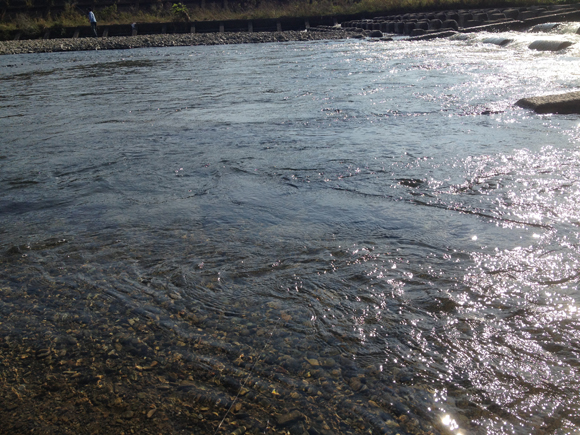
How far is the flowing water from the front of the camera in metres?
1.51

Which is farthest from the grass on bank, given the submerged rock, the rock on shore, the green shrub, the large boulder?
the large boulder

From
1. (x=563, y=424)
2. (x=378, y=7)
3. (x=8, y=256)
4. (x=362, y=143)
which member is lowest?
(x=563, y=424)

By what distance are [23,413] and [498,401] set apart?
4.94 feet

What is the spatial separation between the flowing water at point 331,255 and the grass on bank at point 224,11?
76.5 ft

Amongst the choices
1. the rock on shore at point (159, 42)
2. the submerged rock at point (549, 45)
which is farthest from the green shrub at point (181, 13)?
the submerged rock at point (549, 45)

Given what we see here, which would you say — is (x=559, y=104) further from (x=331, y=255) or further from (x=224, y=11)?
(x=224, y=11)

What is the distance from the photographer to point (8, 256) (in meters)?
2.48

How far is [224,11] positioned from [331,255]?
32.8 meters

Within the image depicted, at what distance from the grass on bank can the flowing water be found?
2331 cm

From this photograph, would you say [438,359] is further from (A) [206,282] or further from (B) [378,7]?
(B) [378,7]

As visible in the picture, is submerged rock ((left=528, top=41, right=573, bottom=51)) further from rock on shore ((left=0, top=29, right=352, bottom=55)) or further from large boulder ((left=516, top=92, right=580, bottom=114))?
rock on shore ((left=0, top=29, right=352, bottom=55))

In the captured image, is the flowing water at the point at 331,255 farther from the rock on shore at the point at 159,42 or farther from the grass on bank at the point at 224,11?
the grass on bank at the point at 224,11

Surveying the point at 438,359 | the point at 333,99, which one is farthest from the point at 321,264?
the point at 333,99

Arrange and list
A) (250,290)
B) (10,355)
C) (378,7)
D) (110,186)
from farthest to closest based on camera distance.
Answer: (378,7) → (110,186) → (250,290) → (10,355)
